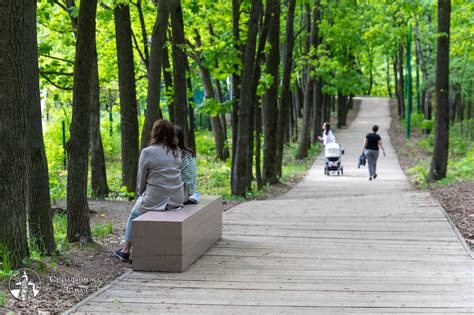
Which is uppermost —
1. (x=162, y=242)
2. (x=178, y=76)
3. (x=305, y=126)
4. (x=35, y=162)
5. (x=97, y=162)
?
(x=178, y=76)

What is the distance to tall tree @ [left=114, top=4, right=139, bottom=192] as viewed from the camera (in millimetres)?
16375

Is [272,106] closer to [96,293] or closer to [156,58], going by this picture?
[156,58]

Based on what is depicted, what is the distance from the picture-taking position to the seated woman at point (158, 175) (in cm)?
889

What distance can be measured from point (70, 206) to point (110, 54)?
58.3 ft

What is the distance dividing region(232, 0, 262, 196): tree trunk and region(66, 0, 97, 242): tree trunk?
893 cm

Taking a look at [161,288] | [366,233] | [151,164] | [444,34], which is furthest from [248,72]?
[161,288]

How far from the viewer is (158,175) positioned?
8.91 metres

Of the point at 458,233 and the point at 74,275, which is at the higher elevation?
the point at 74,275

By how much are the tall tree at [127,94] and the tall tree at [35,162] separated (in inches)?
318

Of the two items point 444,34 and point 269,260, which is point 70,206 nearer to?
point 269,260

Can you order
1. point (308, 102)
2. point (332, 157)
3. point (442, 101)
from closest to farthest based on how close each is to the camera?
point (442, 101) → point (332, 157) → point (308, 102)

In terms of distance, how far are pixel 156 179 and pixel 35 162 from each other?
5.03 ft

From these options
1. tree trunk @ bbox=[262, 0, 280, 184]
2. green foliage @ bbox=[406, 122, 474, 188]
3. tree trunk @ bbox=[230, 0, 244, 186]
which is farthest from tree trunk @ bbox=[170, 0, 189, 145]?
green foliage @ bbox=[406, 122, 474, 188]

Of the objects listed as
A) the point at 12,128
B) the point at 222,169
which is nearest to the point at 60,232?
the point at 12,128
